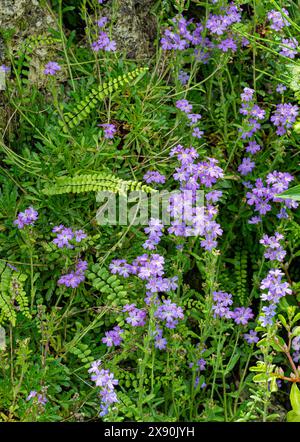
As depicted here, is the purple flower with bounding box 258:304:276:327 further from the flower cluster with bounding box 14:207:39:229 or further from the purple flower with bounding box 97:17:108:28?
the purple flower with bounding box 97:17:108:28

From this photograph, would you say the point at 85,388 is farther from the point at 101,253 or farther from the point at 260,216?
the point at 260,216

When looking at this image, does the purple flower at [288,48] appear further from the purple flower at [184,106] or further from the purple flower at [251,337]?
the purple flower at [251,337]

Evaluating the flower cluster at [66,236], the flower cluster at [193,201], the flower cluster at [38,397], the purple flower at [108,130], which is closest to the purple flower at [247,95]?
the flower cluster at [193,201]

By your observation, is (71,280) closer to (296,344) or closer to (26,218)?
(26,218)

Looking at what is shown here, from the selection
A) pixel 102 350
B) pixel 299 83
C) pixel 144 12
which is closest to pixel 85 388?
pixel 102 350

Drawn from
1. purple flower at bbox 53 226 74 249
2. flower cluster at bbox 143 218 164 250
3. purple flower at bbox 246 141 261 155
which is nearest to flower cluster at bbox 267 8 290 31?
purple flower at bbox 246 141 261 155

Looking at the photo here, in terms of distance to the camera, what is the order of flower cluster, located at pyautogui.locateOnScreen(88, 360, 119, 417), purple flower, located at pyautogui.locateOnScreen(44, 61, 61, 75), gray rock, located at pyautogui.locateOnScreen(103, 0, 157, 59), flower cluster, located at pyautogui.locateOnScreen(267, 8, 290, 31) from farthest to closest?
gray rock, located at pyautogui.locateOnScreen(103, 0, 157, 59) → flower cluster, located at pyautogui.locateOnScreen(267, 8, 290, 31) → purple flower, located at pyautogui.locateOnScreen(44, 61, 61, 75) → flower cluster, located at pyautogui.locateOnScreen(88, 360, 119, 417)
